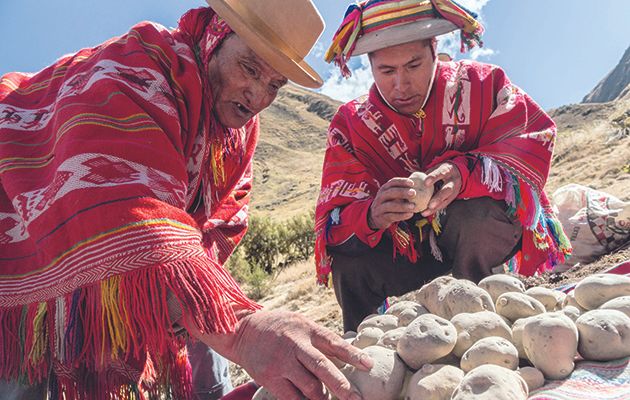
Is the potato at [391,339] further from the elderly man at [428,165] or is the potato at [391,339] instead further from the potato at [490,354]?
the elderly man at [428,165]

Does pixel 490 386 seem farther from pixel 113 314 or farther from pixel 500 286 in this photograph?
pixel 113 314

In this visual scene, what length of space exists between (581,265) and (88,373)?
10.9 feet

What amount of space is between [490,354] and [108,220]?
3.71 ft

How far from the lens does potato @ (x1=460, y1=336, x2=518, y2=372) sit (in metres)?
1.32

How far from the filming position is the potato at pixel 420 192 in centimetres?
229

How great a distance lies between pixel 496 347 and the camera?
52.4 inches

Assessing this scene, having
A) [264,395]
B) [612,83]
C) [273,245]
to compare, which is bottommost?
[273,245]

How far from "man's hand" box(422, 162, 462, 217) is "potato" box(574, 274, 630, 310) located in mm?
849

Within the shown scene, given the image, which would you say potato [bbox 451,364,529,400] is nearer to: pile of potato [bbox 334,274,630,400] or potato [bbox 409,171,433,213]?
pile of potato [bbox 334,274,630,400]

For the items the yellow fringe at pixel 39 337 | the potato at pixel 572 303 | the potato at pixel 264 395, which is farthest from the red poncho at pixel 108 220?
the potato at pixel 572 303

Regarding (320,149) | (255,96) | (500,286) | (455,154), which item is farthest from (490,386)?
(320,149)

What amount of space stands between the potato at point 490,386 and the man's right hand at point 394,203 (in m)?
1.13

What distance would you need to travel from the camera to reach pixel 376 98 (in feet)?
9.36

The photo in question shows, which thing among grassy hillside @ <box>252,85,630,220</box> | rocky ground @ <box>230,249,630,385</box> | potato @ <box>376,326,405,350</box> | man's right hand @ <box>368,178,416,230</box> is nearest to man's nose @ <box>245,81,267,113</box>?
man's right hand @ <box>368,178,416,230</box>
